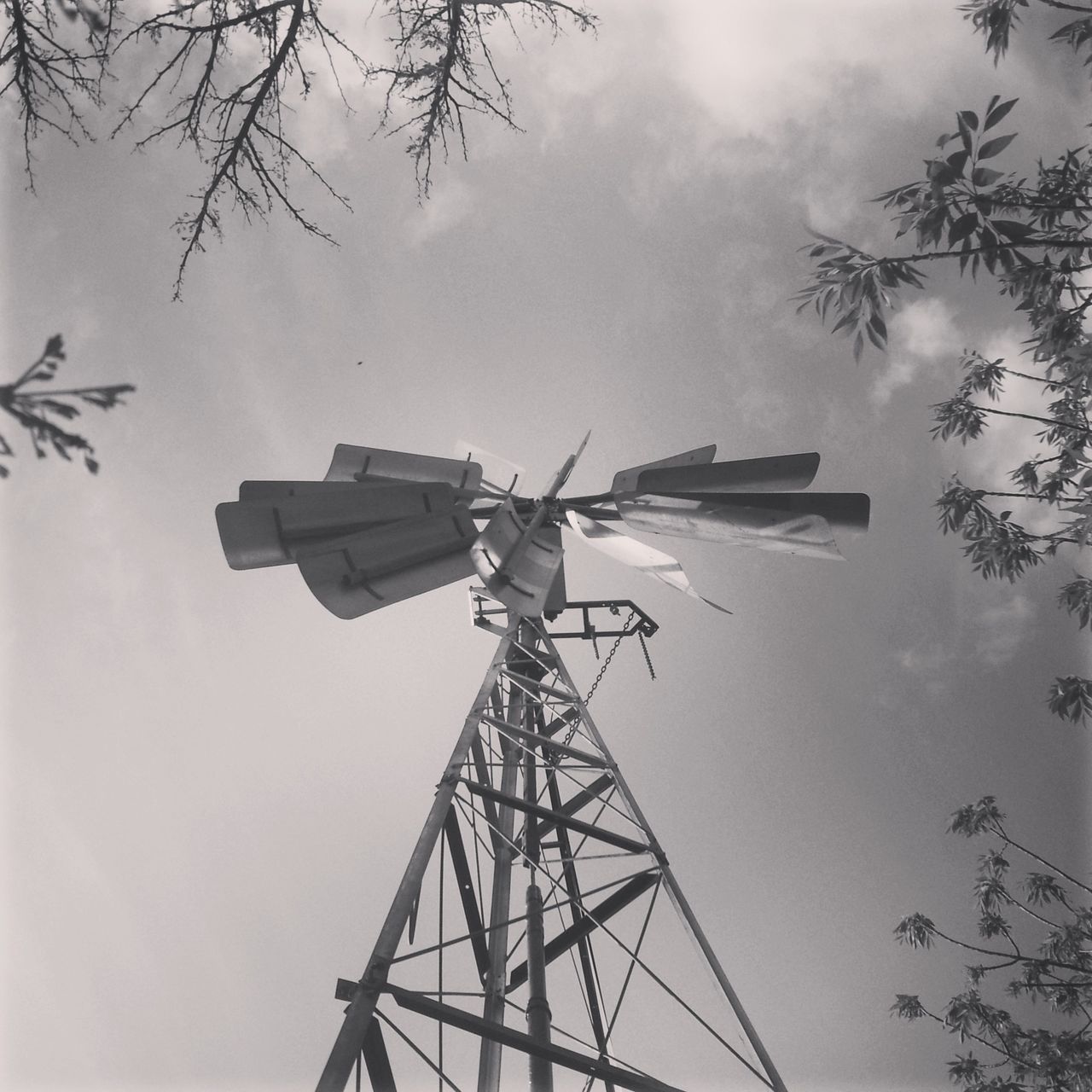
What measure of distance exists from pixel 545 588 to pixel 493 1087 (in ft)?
6.20

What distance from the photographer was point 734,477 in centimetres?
448

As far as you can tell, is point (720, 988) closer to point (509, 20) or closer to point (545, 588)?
point (545, 588)

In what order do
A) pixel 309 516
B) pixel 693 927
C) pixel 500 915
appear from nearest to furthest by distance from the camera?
pixel 693 927 → pixel 500 915 → pixel 309 516

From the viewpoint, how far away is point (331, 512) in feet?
12.5

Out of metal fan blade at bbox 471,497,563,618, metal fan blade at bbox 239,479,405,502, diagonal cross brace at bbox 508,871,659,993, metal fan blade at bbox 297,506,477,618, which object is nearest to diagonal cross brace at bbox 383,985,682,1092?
diagonal cross brace at bbox 508,871,659,993

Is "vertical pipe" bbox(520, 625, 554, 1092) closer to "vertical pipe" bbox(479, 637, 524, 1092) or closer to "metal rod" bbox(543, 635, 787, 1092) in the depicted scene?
"vertical pipe" bbox(479, 637, 524, 1092)

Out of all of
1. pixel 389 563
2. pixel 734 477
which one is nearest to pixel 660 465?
pixel 734 477

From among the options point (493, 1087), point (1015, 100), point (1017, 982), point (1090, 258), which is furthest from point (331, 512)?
point (1017, 982)

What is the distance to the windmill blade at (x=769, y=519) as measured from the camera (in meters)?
3.86

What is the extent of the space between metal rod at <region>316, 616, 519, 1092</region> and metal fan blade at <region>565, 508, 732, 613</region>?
1.14m

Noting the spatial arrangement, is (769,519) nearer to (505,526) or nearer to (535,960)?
(505,526)

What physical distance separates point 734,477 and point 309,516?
2408 millimetres

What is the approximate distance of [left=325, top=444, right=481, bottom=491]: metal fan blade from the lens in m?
4.93

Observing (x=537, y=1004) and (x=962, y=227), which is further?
(x=962, y=227)
